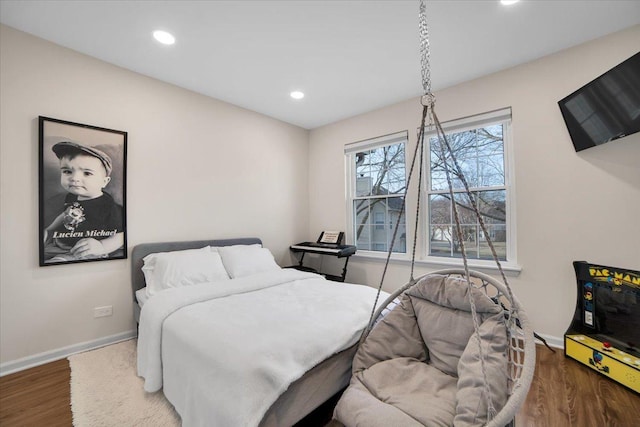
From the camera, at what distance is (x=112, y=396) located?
1884 millimetres

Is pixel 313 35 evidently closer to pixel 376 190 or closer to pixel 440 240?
pixel 376 190

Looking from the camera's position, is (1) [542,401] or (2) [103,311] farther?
(2) [103,311]

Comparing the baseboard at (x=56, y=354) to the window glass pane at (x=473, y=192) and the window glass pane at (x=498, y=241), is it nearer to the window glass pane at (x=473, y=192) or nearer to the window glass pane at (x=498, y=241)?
the window glass pane at (x=473, y=192)

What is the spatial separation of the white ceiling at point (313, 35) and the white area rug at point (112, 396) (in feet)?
8.95

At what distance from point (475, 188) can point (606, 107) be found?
47.6 inches

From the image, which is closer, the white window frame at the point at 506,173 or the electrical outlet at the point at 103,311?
the electrical outlet at the point at 103,311

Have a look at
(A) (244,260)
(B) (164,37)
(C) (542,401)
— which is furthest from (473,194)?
(B) (164,37)

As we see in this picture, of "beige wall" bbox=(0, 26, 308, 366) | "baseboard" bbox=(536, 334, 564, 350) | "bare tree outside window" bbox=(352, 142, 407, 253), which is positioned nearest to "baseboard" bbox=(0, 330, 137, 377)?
"beige wall" bbox=(0, 26, 308, 366)

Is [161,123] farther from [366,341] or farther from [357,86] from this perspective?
[366,341]

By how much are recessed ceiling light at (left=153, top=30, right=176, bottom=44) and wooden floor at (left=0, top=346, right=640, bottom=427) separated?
280 centimetres

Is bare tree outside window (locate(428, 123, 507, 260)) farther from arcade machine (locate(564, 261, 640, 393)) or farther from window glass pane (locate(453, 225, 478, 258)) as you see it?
arcade machine (locate(564, 261, 640, 393))

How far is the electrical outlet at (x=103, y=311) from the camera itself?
262 centimetres

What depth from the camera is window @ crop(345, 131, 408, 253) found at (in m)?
3.79

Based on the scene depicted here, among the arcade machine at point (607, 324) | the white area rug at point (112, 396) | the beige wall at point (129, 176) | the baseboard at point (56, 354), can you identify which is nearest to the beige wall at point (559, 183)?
the arcade machine at point (607, 324)
